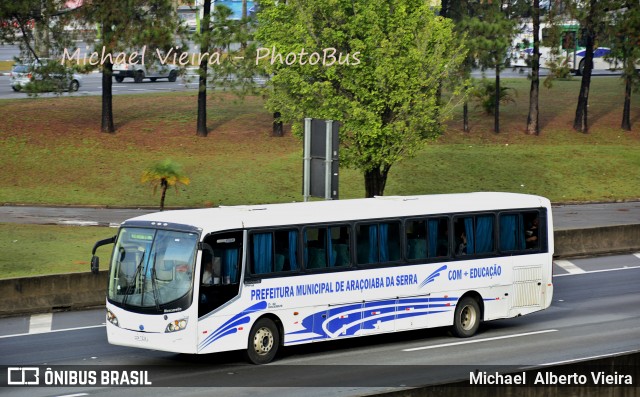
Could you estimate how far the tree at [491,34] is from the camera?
5350 cm

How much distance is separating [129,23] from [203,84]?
4.37 metres

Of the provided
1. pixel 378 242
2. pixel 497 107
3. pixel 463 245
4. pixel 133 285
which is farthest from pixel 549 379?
pixel 497 107

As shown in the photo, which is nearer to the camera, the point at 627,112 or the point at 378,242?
the point at 378,242

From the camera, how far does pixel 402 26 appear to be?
123 feet

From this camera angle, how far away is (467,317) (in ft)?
73.6

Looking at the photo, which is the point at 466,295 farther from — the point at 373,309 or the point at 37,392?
the point at 37,392

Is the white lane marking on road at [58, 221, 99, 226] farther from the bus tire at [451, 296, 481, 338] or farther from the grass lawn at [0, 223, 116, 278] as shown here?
the bus tire at [451, 296, 481, 338]

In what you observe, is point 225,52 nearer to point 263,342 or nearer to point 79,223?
point 79,223

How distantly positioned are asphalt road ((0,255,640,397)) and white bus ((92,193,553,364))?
0.48m

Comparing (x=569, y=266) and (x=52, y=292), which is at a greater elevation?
(x=52, y=292)

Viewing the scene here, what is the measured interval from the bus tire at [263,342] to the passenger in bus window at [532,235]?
6569 mm

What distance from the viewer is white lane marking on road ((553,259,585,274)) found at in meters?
32.0

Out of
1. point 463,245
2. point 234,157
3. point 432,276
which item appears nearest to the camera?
point 432,276

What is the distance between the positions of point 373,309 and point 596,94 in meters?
52.0
